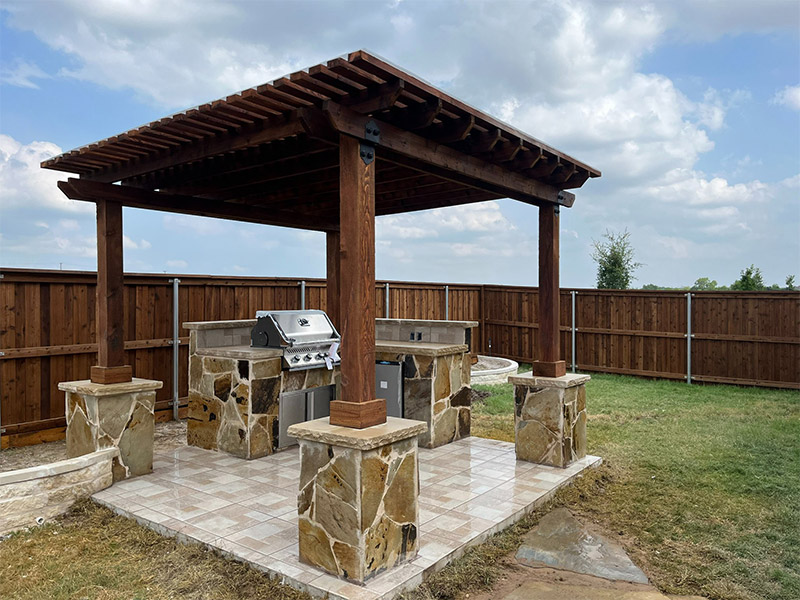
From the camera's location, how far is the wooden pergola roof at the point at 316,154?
10.5ft

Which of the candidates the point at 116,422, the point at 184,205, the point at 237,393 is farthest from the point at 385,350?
the point at 116,422

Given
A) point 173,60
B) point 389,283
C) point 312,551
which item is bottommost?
point 312,551

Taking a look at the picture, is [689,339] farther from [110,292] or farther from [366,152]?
[110,292]

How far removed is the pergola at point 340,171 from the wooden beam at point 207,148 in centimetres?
1

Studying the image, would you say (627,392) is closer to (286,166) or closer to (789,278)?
(789,278)

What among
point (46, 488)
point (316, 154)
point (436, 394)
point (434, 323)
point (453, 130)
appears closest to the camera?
point (453, 130)

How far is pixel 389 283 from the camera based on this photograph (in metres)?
11.1

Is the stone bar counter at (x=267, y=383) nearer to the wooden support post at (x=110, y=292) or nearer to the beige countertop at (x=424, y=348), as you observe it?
the beige countertop at (x=424, y=348)

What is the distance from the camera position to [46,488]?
4078 millimetres

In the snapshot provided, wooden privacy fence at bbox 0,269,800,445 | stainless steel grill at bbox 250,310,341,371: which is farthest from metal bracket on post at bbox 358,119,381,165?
wooden privacy fence at bbox 0,269,800,445

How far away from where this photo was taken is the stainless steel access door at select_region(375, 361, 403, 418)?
612cm

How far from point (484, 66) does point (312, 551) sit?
5463 mm

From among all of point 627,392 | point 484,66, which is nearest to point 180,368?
point 484,66

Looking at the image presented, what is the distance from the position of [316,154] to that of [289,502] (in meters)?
2.89
